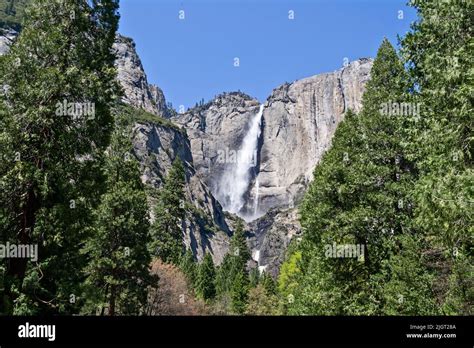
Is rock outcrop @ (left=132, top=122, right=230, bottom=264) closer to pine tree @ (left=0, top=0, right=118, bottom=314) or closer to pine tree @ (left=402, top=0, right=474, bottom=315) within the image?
pine tree @ (left=0, top=0, right=118, bottom=314)

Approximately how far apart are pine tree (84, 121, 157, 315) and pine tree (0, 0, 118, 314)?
14746 mm

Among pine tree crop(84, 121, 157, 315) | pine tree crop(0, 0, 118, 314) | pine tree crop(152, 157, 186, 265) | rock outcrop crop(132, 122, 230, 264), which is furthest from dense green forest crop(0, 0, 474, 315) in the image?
rock outcrop crop(132, 122, 230, 264)

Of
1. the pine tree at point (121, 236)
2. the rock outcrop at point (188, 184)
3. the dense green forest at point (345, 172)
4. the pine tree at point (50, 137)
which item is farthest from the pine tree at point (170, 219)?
the rock outcrop at point (188, 184)

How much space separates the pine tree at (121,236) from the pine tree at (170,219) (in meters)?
17.6

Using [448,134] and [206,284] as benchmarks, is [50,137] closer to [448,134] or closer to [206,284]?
[448,134]

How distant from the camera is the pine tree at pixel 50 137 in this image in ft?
46.0

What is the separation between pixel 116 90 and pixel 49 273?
6677mm

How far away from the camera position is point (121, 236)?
104 feet

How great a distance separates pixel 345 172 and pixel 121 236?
1693cm

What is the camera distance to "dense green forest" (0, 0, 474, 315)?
509 inches

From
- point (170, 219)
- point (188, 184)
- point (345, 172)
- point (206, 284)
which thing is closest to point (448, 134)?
point (345, 172)
